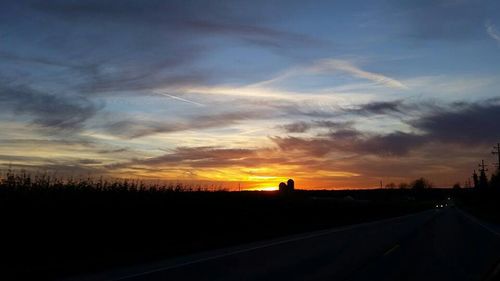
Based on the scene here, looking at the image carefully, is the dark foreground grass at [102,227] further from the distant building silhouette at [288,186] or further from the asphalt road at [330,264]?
the distant building silhouette at [288,186]

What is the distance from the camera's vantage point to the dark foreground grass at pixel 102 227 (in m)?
15.3

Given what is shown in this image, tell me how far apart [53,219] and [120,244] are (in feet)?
9.37

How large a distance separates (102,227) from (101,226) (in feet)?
0.19

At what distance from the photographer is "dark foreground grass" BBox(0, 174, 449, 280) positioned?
50.2 ft

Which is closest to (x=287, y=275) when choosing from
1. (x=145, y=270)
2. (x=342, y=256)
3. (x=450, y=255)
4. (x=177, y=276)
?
(x=177, y=276)

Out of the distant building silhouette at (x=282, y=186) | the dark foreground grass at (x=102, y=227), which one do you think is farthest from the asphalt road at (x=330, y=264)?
the distant building silhouette at (x=282, y=186)

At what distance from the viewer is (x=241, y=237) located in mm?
25078

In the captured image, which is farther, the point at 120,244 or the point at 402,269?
the point at 120,244

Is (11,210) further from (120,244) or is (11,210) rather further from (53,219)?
(120,244)

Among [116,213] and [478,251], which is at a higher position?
[116,213]

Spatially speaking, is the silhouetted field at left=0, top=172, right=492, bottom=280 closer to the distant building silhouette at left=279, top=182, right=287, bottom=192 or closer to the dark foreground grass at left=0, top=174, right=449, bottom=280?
the dark foreground grass at left=0, top=174, right=449, bottom=280

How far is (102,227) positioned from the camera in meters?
19.7

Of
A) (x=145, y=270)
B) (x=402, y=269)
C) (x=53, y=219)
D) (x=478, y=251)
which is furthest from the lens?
(x=478, y=251)

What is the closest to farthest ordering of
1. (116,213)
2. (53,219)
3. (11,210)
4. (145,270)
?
(145,270)
(11,210)
(53,219)
(116,213)
